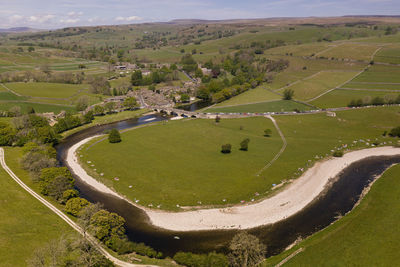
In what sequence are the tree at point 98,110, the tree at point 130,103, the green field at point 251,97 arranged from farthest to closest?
the green field at point 251,97, the tree at point 130,103, the tree at point 98,110

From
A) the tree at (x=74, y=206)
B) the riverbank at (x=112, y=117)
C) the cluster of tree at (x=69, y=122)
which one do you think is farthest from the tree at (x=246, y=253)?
the cluster of tree at (x=69, y=122)

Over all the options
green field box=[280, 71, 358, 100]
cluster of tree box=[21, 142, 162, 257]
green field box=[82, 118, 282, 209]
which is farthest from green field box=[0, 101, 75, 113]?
green field box=[280, 71, 358, 100]

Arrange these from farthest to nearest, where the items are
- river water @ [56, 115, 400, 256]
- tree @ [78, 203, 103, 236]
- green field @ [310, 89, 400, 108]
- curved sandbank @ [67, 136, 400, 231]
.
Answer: green field @ [310, 89, 400, 108], curved sandbank @ [67, 136, 400, 231], river water @ [56, 115, 400, 256], tree @ [78, 203, 103, 236]

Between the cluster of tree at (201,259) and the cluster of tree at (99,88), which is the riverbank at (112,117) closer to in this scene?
the cluster of tree at (99,88)

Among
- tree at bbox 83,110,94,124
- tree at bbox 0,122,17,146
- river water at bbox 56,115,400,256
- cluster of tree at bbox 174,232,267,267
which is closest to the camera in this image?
cluster of tree at bbox 174,232,267,267

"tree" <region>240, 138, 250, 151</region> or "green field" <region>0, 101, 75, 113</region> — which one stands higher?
"green field" <region>0, 101, 75, 113</region>

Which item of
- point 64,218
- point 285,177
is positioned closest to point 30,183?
point 64,218

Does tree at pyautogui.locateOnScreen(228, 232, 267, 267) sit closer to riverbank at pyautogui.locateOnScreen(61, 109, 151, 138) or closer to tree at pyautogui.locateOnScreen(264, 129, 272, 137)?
tree at pyautogui.locateOnScreen(264, 129, 272, 137)
